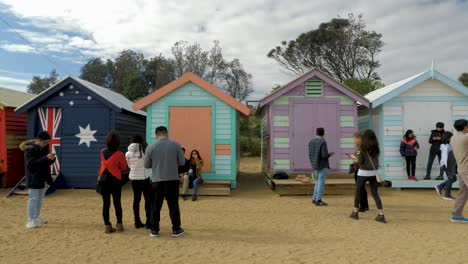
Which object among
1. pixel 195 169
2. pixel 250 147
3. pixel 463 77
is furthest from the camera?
pixel 463 77

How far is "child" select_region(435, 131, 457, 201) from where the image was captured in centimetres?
804

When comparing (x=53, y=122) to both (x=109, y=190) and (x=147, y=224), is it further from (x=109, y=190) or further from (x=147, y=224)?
(x=147, y=224)

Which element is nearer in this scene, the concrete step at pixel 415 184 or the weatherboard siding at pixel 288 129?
the concrete step at pixel 415 184

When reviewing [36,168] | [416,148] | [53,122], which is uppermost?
[53,122]

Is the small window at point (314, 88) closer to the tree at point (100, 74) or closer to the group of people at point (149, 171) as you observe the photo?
the group of people at point (149, 171)

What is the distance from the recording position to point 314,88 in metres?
10.2

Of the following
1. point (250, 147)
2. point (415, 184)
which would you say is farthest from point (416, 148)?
point (250, 147)

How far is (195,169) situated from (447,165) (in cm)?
620

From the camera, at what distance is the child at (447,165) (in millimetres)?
8039

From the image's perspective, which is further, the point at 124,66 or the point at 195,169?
the point at 124,66

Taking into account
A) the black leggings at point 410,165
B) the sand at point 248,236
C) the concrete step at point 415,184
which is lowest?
the sand at point 248,236

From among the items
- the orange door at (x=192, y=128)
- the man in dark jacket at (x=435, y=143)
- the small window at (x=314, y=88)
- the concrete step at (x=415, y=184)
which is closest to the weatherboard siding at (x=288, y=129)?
the small window at (x=314, y=88)

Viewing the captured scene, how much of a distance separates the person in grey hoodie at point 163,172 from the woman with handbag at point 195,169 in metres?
3.23

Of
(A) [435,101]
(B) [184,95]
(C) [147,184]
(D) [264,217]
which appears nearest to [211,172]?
(B) [184,95]
